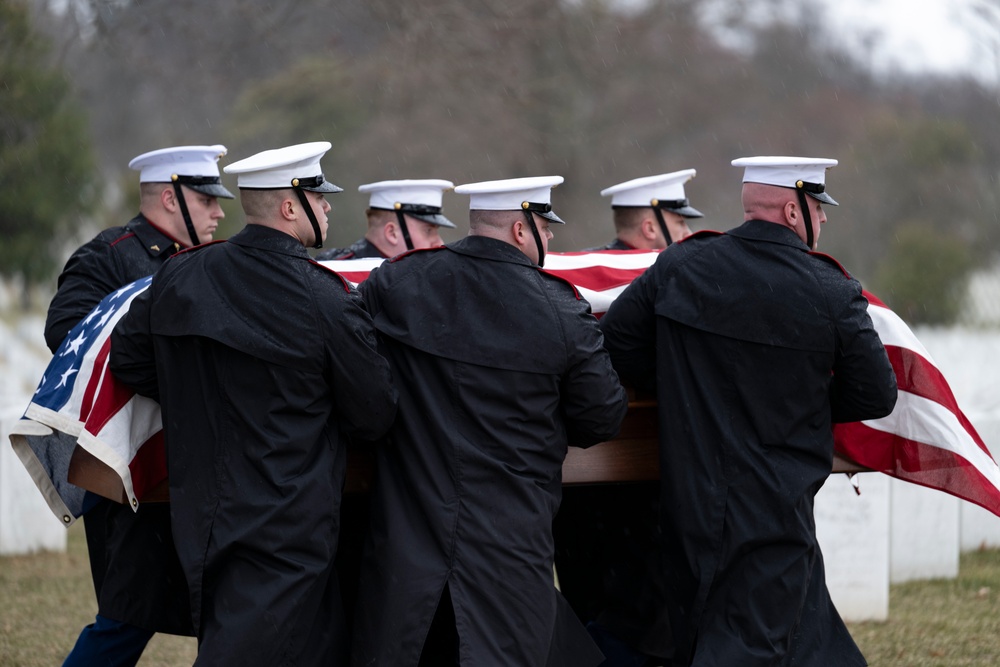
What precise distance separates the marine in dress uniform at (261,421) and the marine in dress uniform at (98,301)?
475mm

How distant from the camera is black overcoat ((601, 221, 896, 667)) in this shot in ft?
11.6

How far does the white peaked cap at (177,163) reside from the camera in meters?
4.40

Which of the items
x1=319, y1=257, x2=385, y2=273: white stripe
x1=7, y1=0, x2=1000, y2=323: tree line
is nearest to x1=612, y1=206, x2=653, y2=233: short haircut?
x1=319, y1=257, x2=385, y2=273: white stripe

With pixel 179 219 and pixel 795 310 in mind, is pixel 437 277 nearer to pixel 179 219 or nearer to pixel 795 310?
pixel 795 310

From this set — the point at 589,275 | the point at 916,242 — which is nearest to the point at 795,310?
the point at 589,275

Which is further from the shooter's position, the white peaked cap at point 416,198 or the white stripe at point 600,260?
the white peaked cap at point 416,198

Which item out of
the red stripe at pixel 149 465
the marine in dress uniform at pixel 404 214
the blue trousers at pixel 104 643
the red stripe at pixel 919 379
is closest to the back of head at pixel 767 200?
the red stripe at pixel 919 379

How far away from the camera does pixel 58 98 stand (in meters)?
12.3

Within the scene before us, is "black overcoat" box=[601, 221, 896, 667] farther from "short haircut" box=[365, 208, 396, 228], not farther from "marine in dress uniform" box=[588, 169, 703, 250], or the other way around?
"short haircut" box=[365, 208, 396, 228]

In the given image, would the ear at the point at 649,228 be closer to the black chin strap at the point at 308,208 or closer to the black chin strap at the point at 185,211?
the black chin strap at the point at 185,211

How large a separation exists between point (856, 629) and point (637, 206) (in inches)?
83.8

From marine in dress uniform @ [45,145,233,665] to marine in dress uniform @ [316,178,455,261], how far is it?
1170mm

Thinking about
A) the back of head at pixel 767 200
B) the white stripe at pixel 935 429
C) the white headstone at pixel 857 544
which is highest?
the back of head at pixel 767 200

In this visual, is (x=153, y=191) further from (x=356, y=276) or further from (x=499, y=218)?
(x=499, y=218)
